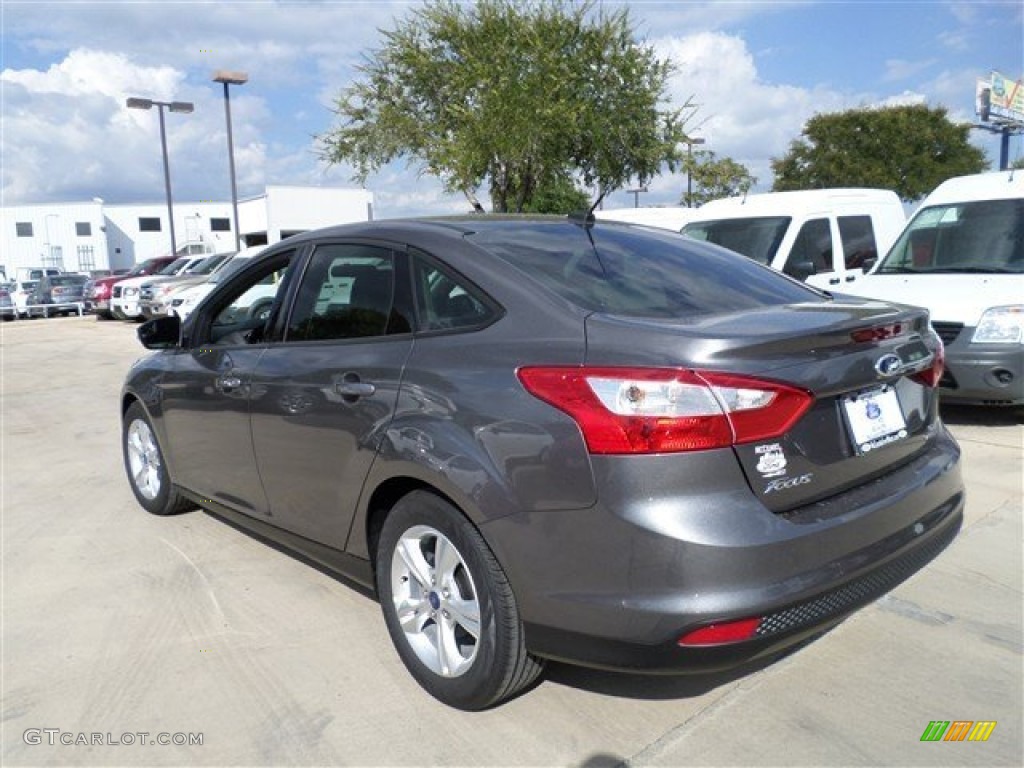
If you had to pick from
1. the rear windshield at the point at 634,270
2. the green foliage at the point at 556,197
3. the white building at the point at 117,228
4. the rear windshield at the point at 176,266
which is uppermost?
the white building at the point at 117,228

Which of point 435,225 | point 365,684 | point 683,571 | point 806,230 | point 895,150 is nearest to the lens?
point 683,571

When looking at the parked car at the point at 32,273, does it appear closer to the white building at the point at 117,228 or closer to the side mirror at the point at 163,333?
the white building at the point at 117,228

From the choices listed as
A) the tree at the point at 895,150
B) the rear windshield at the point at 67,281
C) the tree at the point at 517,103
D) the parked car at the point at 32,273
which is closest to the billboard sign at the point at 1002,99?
the tree at the point at 895,150

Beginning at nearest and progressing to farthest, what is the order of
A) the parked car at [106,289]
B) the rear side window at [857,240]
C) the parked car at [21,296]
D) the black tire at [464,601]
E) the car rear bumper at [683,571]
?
the car rear bumper at [683,571] < the black tire at [464,601] < the rear side window at [857,240] < the parked car at [106,289] < the parked car at [21,296]

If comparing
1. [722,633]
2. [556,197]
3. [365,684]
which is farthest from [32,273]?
[722,633]

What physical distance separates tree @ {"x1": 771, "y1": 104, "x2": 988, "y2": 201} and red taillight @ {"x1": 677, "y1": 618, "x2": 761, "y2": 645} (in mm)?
37063

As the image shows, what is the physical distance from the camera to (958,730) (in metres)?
2.69

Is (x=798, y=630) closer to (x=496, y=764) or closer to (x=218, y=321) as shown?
(x=496, y=764)

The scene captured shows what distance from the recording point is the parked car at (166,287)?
1893cm

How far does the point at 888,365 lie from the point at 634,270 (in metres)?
0.93

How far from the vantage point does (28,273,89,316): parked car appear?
29031 mm

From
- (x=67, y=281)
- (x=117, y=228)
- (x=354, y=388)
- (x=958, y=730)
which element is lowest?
(x=958, y=730)

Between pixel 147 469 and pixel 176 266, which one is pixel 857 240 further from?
pixel 176 266

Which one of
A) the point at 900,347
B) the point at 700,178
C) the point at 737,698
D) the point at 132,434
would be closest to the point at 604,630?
the point at 737,698
